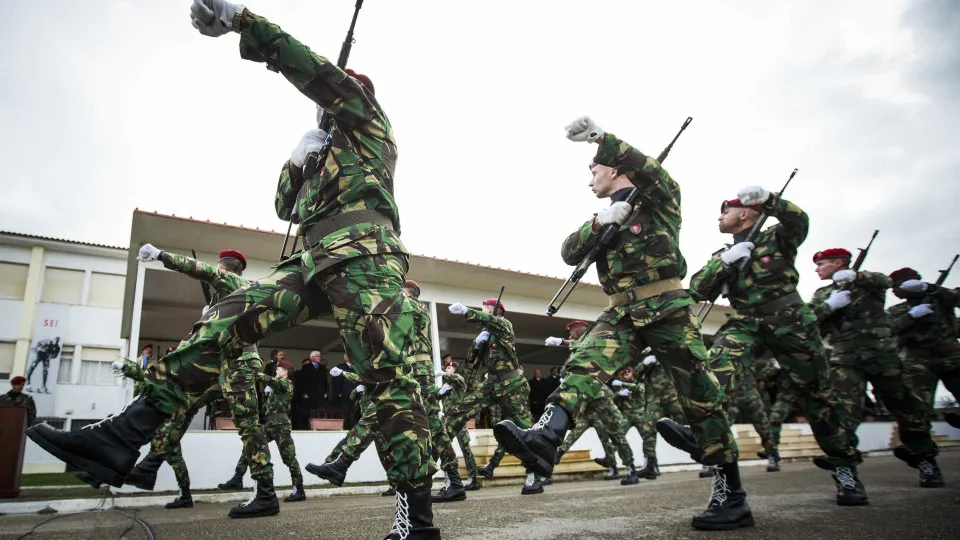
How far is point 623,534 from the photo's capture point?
2.87m

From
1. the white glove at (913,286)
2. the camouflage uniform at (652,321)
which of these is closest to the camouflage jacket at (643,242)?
the camouflage uniform at (652,321)

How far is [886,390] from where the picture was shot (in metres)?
5.74

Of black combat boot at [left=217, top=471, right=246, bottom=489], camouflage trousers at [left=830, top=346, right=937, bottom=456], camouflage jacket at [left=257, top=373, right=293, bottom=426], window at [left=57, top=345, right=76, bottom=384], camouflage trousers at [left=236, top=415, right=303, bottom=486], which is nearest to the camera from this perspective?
camouflage trousers at [left=830, top=346, right=937, bottom=456]

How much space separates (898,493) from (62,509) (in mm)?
7770

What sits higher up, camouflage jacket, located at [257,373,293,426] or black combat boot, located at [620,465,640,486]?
camouflage jacket, located at [257,373,293,426]

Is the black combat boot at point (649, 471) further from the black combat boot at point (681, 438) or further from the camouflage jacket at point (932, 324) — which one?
the black combat boot at point (681, 438)

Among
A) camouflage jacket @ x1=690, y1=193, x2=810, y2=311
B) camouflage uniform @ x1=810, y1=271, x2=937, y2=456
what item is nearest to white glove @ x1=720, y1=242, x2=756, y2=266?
camouflage jacket @ x1=690, y1=193, x2=810, y2=311

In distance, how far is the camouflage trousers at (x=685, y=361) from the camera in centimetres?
329

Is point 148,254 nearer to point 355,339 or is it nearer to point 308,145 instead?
point 308,145

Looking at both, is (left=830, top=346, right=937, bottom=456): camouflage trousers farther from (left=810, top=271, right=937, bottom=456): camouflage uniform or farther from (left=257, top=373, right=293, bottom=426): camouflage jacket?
(left=257, top=373, right=293, bottom=426): camouflage jacket

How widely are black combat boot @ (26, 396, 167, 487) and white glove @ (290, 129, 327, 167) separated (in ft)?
4.21

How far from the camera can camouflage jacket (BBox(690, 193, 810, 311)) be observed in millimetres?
4410

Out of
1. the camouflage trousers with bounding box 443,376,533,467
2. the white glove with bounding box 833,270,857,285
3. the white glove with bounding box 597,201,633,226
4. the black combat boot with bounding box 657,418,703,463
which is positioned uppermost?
the white glove with bounding box 833,270,857,285

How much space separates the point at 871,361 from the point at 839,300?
25.5 inches
